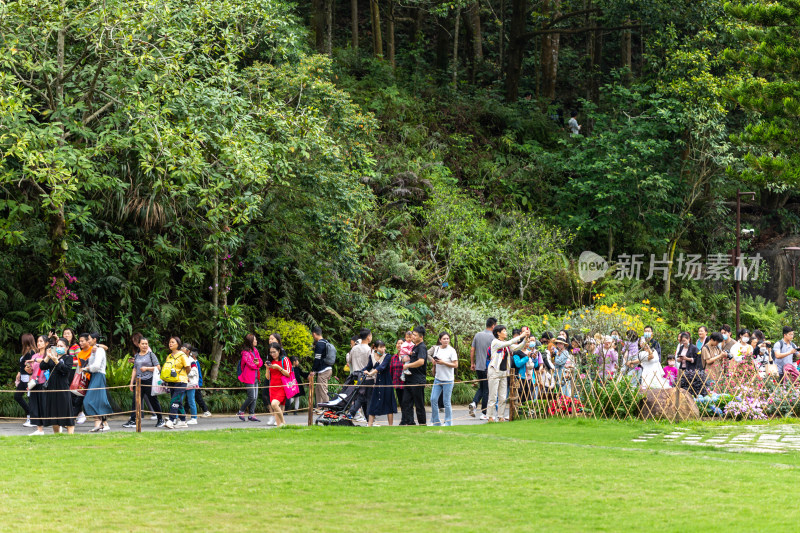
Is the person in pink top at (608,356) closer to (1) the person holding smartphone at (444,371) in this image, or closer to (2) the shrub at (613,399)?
(2) the shrub at (613,399)

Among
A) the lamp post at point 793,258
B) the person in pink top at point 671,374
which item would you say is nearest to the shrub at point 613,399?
the person in pink top at point 671,374

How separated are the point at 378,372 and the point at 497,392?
2491 mm

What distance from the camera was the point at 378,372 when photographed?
597 inches

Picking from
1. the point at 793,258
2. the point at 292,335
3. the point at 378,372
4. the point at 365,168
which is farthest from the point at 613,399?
the point at 793,258

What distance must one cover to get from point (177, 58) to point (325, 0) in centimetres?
1855

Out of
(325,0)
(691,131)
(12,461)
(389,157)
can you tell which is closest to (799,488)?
(12,461)

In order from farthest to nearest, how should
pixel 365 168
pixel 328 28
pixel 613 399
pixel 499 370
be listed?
pixel 328 28 < pixel 365 168 < pixel 499 370 < pixel 613 399

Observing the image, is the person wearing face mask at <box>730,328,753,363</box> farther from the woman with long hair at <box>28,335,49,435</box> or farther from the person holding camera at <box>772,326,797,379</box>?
the woman with long hair at <box>28,335,49,435</box>

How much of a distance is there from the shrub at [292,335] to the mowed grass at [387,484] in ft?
23.3

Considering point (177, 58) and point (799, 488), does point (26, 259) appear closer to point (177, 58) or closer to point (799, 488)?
point (177, 58)

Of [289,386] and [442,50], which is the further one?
[442,50]

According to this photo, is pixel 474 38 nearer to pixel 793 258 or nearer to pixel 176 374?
pixel 793 258

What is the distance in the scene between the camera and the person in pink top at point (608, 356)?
54.2ft

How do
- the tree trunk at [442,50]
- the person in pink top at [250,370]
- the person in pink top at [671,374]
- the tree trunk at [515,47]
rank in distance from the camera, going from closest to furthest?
the person in pink top at [671,374] → the person in pink top at [250,370] → the tree trunk at [515,47] → the tree trunk at [442,50]
